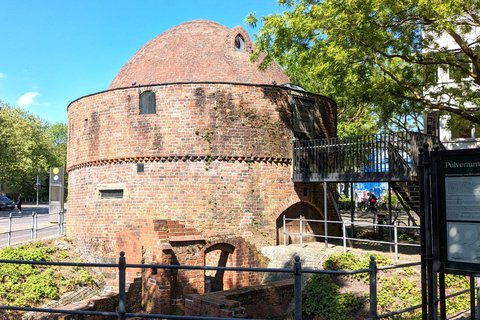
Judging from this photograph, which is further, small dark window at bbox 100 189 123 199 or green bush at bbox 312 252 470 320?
small dark window at bbox 100 189 123 199

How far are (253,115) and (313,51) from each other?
3.10 meters

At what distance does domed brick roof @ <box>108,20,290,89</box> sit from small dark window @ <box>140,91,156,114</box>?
2213 millimetres

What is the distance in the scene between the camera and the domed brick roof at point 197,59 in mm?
18078

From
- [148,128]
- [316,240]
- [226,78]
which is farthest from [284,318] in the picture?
[226,78]

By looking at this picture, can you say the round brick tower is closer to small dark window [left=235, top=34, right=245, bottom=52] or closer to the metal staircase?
the metal staircase

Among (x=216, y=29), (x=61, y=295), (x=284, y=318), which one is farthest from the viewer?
(x=216, y=29)

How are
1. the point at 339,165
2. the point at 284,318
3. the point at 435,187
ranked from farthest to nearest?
the point at 339,165 < the point at 284,318 < the point at 435,187

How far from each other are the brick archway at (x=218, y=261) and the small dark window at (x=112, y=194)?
157 inches

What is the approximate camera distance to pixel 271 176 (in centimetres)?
1570

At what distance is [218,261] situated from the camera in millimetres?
14867

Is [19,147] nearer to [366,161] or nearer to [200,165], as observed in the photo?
[200,165]

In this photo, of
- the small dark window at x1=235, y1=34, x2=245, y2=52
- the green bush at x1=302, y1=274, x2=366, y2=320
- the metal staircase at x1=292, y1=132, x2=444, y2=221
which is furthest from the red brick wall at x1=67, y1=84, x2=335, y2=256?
the small dark window at x1=235, y1=34, x2=245, y2=52

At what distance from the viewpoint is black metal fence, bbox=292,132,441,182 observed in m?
12.8

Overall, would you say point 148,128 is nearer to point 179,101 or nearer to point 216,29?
point 179,101
